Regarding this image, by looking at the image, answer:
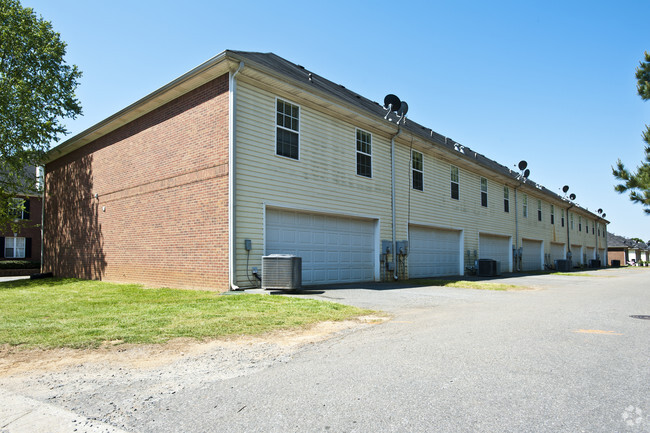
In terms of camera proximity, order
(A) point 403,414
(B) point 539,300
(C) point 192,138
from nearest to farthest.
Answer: (A) point 403,414 < (B) point 539,300 < (C) point 192,138

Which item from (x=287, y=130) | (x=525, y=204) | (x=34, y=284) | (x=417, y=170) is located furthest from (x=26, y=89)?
(x=525, y=204)

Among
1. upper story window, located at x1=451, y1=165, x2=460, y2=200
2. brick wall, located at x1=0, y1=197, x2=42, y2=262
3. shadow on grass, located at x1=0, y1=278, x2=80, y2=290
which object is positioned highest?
upper story window, located at x1=451, y1=165, x2=460, y2=200

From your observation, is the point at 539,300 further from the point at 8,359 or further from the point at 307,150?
the point at 8,359

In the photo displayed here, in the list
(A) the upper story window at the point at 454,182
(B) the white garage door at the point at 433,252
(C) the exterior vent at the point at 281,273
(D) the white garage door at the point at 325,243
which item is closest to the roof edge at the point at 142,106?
(D) the white garage door at the point at 325,243

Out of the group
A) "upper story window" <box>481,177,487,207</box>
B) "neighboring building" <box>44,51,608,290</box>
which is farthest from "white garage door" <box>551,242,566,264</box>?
"neighboring building" <box>44,51,608,290</box>

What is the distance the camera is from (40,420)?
10.3ft

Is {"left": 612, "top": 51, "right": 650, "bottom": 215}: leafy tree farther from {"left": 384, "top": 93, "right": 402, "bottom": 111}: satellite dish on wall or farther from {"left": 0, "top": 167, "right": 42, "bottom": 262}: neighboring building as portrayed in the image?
{"left": 0, "top": 167, "right": 42, "bottom": 262}: neighboring building

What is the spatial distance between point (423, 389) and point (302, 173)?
33.4 ft

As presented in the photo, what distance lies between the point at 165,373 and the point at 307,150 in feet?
33.0

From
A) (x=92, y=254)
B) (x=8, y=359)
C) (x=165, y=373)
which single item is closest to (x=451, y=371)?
(x=165, y=373)

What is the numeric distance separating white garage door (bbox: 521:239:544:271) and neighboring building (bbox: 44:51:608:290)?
980 centimetres

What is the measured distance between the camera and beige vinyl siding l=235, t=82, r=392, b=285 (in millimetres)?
11617

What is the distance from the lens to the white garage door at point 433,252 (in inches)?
725

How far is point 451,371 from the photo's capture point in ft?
13.6
